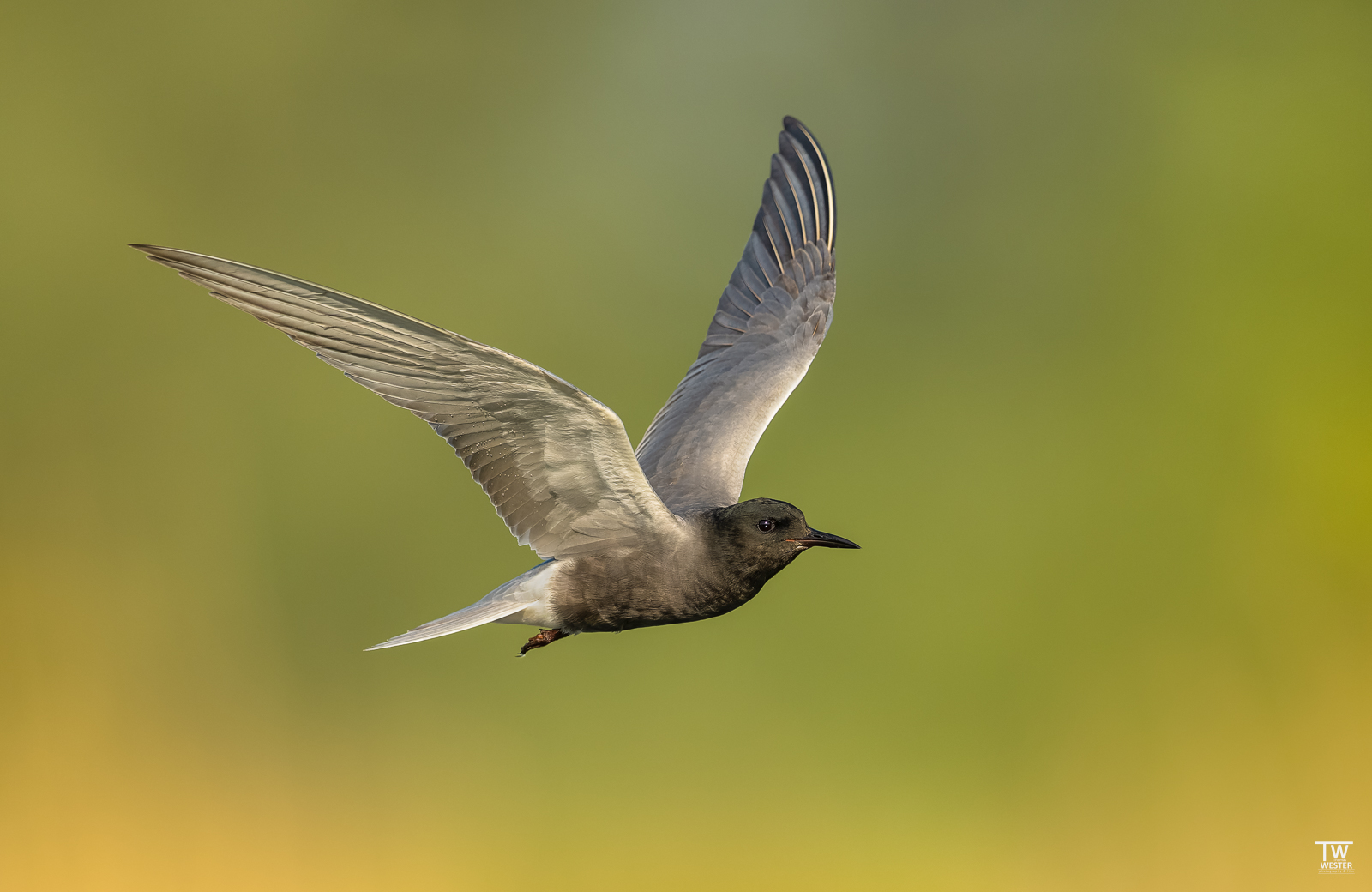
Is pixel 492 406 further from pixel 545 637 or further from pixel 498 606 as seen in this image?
pixel 545 637

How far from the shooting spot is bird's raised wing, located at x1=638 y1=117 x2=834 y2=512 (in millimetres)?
4488

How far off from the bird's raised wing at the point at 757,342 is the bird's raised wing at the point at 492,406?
→ 2.03 feet

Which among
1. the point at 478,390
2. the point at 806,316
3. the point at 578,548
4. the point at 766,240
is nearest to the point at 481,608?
the point at 578,548

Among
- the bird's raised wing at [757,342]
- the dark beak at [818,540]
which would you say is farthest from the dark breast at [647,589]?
the bird's raised wing at [757,342]

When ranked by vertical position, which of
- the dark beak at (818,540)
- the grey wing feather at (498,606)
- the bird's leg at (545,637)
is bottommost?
the bird's leg at (545,637)

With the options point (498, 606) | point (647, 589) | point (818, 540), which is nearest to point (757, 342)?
point (818, 540)

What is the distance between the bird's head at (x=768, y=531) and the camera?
3.46 metres

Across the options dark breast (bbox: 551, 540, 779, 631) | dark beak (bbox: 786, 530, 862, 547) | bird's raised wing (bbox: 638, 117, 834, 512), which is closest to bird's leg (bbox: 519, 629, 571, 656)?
dark breast (bbox: 551, 540, 779, 631)

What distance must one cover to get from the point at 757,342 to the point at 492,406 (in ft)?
7.31

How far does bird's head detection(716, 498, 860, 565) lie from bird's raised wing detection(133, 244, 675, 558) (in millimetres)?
251

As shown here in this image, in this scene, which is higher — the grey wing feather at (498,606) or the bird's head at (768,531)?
the bird's head at (768,531)

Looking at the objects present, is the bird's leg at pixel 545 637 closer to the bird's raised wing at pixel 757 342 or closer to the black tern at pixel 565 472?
the black tern at pixel 565 472

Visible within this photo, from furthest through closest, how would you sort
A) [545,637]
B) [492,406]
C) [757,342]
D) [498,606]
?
[757,342] < [545,637] < [498,606] < [492,406]

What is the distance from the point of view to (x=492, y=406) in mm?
3289
